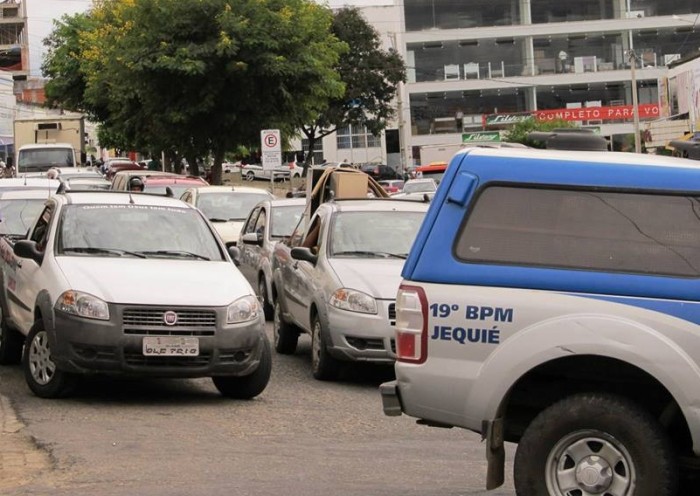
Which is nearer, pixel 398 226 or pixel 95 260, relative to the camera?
pixel 95 260

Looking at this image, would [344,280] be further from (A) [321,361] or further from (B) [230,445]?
(B) [230,445]

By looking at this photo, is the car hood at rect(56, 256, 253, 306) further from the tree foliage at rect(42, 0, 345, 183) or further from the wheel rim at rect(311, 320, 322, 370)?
the tree foliage at rect(42, 0, 345, 183)

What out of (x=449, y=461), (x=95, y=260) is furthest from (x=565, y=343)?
(x=95, y=260)

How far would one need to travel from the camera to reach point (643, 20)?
7662 centimetres

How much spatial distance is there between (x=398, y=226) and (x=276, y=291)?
202cm

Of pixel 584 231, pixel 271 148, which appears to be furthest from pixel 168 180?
pixel 584 231

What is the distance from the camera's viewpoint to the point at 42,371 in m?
10.4

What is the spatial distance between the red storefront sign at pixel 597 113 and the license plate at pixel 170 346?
67.1 m

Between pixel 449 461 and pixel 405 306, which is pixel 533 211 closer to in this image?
pixel 405 306

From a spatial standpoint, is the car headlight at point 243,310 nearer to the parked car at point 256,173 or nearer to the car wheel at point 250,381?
the car wheel at point 250,381

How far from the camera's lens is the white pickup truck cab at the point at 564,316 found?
232 inches

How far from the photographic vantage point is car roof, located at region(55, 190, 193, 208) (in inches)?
463

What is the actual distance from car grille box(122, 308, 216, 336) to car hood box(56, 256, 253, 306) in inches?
2.9

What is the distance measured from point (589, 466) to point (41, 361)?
5.79 metres
